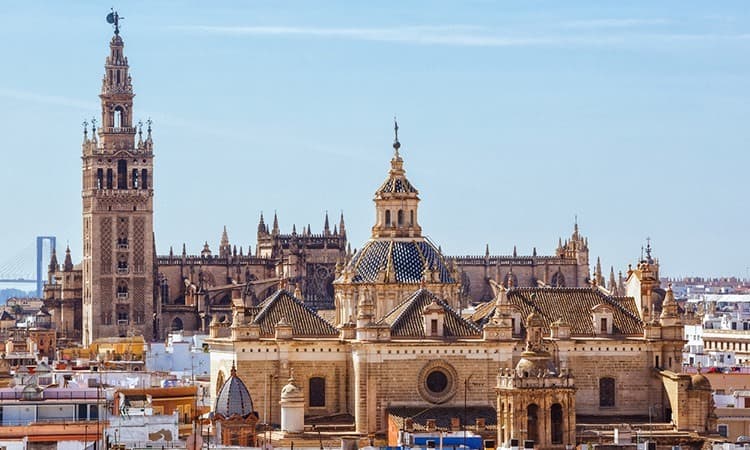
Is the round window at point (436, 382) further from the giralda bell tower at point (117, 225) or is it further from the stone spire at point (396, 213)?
the giralda bell tower at point (117, 225)

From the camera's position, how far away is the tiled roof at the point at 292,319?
7925 cm

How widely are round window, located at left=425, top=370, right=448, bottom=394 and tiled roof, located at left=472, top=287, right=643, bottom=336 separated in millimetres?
4046

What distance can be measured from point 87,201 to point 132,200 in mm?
3042

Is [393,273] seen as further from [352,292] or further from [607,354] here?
[607,354]

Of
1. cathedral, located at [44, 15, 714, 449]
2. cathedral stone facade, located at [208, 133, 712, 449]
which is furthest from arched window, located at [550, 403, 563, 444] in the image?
cathedral stone facade, located at [208, 133, 712, 449]

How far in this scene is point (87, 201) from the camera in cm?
15350

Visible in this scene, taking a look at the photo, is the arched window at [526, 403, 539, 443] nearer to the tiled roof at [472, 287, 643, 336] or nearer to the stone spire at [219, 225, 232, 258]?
the tiled roof at [472, 287, 643, 336]

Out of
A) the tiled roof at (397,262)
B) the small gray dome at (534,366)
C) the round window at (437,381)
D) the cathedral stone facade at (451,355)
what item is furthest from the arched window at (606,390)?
the small gray dome at (534,366)

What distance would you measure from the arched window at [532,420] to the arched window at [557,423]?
422mm

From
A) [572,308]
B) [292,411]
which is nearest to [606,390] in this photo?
[572,308]

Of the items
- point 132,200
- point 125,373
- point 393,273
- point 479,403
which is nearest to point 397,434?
point 479,403

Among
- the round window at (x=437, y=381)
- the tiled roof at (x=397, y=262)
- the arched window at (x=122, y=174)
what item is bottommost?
the round window at (x=437, y=381)

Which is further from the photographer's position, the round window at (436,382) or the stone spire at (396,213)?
the stone spire at (396,213)

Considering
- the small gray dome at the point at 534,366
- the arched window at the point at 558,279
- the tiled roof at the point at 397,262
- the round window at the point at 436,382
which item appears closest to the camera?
the small gray dome at the point at 534,366
